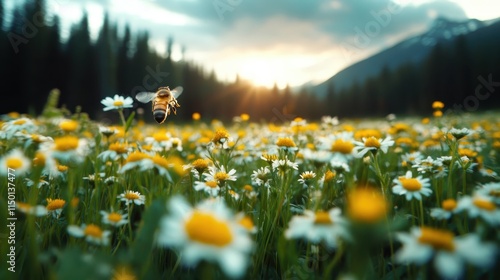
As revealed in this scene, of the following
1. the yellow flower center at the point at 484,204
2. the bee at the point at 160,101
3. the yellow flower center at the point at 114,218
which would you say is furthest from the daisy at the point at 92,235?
the bee at the point at 160,101

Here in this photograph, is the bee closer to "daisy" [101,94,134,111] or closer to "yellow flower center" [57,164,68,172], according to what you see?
"daisy" [101,94,134,111]

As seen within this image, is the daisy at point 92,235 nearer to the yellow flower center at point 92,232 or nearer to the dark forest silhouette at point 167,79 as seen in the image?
the yellow flower center at point 92,232

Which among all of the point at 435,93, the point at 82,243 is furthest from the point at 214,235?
the point at 435,93

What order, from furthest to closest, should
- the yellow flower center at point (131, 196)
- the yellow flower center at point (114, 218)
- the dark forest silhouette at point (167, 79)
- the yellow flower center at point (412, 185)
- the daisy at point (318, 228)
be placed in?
1. the dark forest silhouette at point (167, 79)
2. the yellow flower center at point (131, 196)
3. the yellow flower center at point (412, 185)
4. the yellow flower center at point (114, 218)
5. the daisy at point (318, 228)

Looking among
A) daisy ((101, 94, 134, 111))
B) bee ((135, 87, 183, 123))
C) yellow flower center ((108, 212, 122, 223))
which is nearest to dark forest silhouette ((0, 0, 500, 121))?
bee ((135, 87, 183, 123))

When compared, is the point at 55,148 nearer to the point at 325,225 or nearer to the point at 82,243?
the point at 82,243

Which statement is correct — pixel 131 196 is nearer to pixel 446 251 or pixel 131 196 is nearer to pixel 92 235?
→ pixel 92 235

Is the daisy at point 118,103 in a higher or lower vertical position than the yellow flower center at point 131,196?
higher
